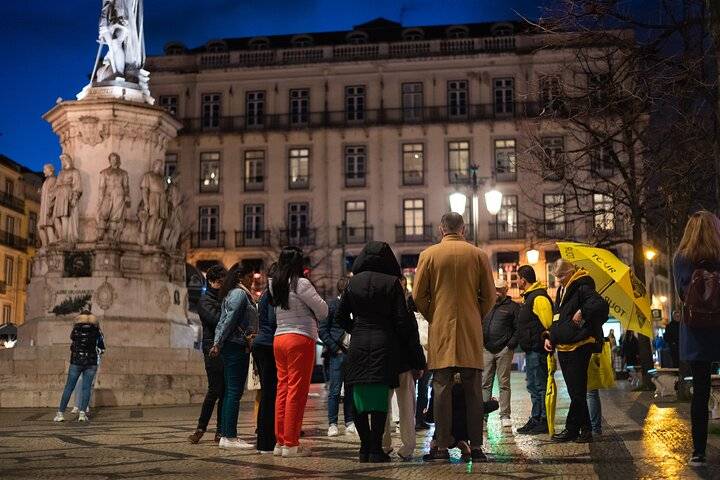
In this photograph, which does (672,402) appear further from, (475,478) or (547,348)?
(475,478)

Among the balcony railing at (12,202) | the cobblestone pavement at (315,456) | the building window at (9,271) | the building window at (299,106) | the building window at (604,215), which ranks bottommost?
the cobblestone pavement at (315,456)

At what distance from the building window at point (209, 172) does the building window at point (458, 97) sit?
14620 mm

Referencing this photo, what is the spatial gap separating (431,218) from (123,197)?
39.7m

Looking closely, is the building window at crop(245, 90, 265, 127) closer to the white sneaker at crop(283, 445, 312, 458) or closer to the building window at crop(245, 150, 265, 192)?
the building window at crop(245, 150, 265, 192)

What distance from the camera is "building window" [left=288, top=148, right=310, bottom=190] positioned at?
59.7m

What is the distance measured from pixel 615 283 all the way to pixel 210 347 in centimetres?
427

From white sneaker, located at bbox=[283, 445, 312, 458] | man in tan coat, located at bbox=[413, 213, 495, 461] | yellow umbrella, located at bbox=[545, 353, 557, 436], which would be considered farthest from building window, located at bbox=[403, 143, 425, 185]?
man in tan coat, located at bbox=[413, 213, 495, 461]

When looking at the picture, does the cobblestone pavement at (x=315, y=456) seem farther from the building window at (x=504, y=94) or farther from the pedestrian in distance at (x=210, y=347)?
the building window at (x=504, y=94)

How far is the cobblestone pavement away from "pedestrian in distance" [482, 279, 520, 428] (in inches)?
16.8

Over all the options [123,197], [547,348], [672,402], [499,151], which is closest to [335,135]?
[499,151]

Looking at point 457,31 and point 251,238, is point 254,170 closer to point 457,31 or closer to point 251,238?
point 251,238

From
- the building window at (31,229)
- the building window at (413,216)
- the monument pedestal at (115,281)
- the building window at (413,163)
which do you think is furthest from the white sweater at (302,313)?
the building window at (31,229)

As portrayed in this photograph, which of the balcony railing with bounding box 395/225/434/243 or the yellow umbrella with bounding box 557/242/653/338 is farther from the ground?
the balcony railing with bounding box 395/225/434/243

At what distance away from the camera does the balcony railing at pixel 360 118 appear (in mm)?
58438
